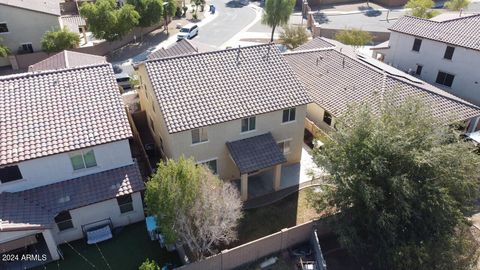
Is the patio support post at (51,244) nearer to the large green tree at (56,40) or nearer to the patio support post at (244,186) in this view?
the patio support post at (244,186)

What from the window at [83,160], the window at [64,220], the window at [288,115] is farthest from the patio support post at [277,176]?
the window at [64,220]

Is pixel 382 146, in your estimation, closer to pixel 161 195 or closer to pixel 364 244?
pixel 364 244

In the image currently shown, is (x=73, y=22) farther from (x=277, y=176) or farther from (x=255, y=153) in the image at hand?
(x=277, y=176)

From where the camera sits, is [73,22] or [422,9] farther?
[422,9]

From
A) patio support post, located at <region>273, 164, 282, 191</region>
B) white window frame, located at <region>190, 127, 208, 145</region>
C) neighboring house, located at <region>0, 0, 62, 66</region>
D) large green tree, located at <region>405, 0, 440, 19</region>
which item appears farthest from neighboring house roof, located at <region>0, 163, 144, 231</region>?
large green tree, located at <region>405, 0, 440, 19</region>

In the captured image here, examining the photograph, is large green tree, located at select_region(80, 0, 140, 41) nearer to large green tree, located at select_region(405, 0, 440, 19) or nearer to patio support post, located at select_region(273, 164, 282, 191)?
patio support post, located at select_region(273, 164, 282, 191)

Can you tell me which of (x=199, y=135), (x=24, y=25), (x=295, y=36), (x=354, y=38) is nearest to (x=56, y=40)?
(x=24, y=25)
